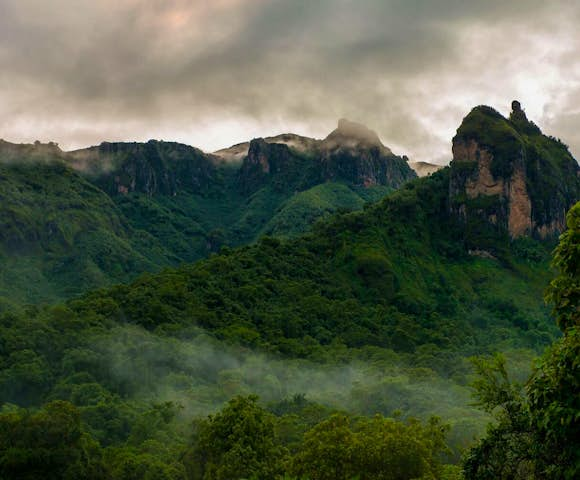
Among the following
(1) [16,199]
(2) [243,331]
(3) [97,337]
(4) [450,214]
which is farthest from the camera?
(1) [16,199]

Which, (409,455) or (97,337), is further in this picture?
(97,337)

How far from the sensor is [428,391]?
6362 centimetres

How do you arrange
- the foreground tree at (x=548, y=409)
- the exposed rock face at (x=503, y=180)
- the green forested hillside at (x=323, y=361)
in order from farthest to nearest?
the exposed rock face at (x=503, y=180) < the green forested hillside at (x=323, y=361) < the foreground tree at (x=548, y=409)

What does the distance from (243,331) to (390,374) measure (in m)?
22.4

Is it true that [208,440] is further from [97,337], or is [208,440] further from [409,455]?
[97,337]

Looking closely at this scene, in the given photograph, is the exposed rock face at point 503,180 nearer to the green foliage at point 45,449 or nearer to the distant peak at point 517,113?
the distant peak at point 517,113

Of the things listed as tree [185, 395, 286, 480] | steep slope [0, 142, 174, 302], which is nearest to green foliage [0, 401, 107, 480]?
tree [185, 395, 286, 480]

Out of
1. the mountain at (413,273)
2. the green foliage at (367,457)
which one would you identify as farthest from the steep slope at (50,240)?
the green foliage at (367,457)

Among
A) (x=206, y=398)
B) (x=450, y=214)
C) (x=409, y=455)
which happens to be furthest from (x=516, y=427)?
(x=450, y=214)

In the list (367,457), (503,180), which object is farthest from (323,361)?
(503,180)

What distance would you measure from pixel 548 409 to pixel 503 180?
127966 mm

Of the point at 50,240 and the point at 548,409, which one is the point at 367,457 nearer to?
the point at 548,409

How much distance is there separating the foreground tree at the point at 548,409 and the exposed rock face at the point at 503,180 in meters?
122

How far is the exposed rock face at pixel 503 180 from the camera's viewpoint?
435 ft
